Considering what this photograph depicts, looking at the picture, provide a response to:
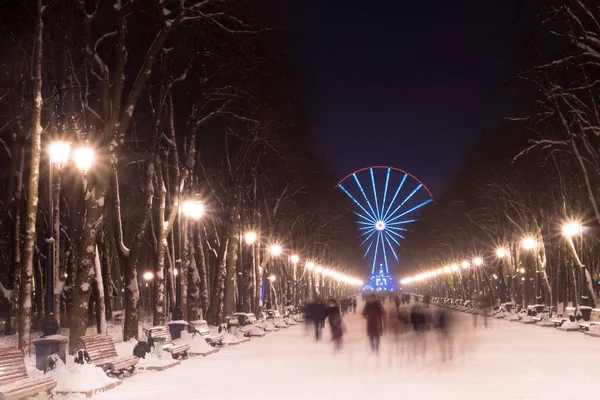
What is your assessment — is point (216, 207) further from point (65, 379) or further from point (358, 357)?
point (65, 379)

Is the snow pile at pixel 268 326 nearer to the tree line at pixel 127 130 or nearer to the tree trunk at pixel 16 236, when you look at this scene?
the tree line at pixel 127 130

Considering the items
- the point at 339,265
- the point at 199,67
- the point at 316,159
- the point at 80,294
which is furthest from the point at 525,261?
the point at 339,265

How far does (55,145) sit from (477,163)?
50.7m

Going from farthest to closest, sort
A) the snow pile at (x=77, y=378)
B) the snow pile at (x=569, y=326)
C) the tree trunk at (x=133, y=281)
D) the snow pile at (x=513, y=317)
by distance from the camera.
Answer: the snow pile at (x=513, y=317) → the snow pile at (x=569, y=326) → the tree trunk at (x=133, y=281) → the snow pile at (x=77, y=378)

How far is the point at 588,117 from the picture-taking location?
38938 millimetres

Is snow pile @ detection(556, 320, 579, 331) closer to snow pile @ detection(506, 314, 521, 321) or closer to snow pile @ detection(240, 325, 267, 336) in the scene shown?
snow pile @ detection(240, 325, 267, 336)

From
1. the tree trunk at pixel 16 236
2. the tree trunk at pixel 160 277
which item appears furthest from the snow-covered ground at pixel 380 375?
the tree trunk at pixel 16 236

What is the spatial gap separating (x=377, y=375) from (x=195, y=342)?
1001cm

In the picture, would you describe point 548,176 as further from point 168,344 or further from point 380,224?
point 380,224

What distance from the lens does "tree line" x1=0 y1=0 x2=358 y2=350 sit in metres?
23.3

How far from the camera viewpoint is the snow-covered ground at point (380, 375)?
52.3 ft

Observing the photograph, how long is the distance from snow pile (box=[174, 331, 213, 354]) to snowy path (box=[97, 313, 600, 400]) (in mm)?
482

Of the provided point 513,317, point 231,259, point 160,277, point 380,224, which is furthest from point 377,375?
point 380,224

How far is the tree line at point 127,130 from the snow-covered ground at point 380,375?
14.5ft
